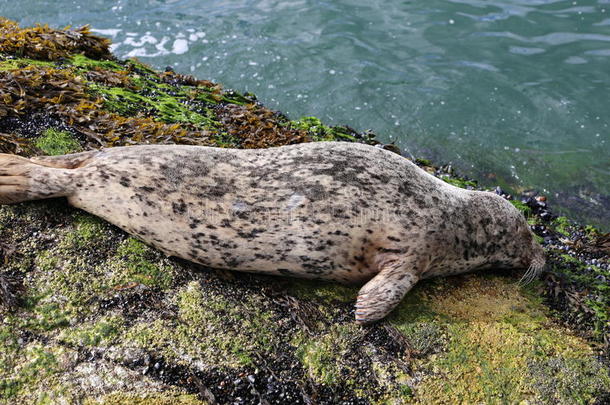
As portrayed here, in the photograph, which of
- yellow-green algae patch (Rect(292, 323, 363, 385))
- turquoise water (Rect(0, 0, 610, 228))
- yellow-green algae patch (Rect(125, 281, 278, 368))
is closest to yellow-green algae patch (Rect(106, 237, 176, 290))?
yellow-green algae patch (Rect(125, 281, 278, 368))

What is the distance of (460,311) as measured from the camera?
4074 mm

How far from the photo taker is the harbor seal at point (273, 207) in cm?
386

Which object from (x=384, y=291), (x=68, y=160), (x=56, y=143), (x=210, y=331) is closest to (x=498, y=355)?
(x=384, y=291)

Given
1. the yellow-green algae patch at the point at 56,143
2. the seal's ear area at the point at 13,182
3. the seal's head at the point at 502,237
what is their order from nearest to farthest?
the seal's ear area at the point at 13,182
the seal's head at the point at 502,237
the yellow-green algae patch at the point at 56,143

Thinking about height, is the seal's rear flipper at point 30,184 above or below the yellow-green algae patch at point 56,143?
above

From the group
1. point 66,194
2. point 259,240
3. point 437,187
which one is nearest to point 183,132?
point 66,194

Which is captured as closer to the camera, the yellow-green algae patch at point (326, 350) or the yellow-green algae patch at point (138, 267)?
the yellow-green algae patch at point (326, 350)

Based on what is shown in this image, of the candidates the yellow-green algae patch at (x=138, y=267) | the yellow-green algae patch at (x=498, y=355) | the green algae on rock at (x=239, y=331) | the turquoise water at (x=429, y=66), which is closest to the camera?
the green algae on rock at (x=239, y=331)

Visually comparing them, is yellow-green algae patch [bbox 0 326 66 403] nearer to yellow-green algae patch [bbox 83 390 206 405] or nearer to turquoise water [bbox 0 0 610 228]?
yellow-green algae patch [bbox 83 390 206 405]

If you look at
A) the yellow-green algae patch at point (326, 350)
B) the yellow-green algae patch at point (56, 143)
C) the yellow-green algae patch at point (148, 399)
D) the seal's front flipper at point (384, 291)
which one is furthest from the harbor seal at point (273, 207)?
the yellow-green algae patch at point (148, 399)

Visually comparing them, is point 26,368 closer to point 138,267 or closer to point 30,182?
point 138,267

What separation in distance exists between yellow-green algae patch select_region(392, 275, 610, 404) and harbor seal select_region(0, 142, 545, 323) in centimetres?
30

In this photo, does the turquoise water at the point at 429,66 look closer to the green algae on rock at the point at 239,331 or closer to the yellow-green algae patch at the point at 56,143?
the green algae on rock at the point at 239,331

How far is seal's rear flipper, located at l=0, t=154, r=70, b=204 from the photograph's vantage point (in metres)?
4.01
